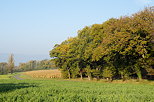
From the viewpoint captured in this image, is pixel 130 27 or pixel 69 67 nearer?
pixel 130 27

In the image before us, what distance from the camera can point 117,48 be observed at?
2916cm

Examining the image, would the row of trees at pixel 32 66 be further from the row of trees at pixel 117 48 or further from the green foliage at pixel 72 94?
the green foliage at pixel 72 94

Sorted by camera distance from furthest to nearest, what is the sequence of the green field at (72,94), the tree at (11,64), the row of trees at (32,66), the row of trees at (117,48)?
the row of trees at (32,66), the tree at (11,64), the row of trees at (117,48), the green field at (72,94)

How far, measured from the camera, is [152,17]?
27.6 m

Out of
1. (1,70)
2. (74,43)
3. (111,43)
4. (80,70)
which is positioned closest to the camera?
(111,43)

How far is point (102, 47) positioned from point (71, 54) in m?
15.2

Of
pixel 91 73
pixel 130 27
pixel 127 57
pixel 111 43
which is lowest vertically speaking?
pixel 91 73

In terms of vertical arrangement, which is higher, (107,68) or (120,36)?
(120,36)

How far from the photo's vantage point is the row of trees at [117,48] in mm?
28109

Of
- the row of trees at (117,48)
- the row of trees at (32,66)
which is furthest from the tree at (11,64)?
the row of trees at (117,48)

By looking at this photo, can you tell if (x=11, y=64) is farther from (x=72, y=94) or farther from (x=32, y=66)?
(x=72, y=94)

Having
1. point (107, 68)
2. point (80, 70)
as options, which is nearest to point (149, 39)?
point (107, 68)

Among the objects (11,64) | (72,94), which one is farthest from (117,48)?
(11,64)

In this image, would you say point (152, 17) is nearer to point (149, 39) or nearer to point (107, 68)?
point (149, 39)
